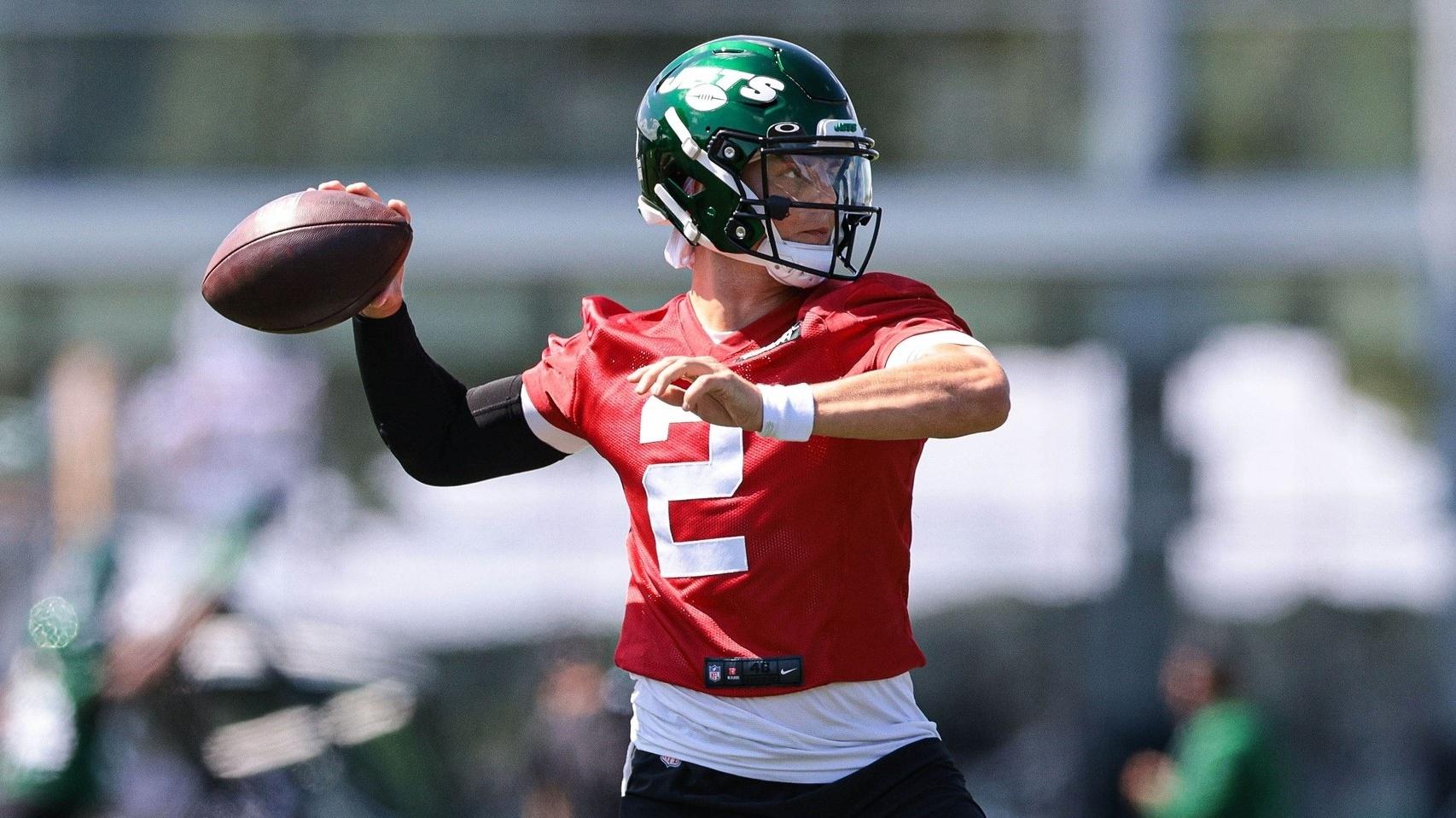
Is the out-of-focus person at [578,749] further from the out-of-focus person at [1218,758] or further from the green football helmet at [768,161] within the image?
the green football helmet at [768,161]

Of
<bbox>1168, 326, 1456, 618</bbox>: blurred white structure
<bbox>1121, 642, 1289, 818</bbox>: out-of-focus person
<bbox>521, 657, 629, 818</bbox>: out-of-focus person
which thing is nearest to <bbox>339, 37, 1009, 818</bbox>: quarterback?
<bbox>521, 657, 629, 818</bbox>: out-of-focus person

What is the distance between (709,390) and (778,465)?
386 mm

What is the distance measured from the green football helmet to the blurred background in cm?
755

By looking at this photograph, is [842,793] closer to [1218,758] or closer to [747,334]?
[747,334]

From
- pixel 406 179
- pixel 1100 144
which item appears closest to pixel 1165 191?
pixel 1100 144

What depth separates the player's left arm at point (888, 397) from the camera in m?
3.05

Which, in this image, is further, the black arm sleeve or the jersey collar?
the black arm sleeve

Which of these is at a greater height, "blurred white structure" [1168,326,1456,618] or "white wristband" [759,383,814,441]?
"white wristband" [759,383,814,441]

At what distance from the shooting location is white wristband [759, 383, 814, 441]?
122 inches

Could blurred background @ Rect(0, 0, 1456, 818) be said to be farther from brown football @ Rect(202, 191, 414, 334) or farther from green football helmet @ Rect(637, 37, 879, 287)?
green football helmet @ Rect(637, 37, 879, 287)

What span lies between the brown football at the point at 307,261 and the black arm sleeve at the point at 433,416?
105 millimetres

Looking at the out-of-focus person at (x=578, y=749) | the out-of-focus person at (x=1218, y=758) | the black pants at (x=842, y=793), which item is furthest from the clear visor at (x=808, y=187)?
the out-of-focus person at (x=1218, y=758)

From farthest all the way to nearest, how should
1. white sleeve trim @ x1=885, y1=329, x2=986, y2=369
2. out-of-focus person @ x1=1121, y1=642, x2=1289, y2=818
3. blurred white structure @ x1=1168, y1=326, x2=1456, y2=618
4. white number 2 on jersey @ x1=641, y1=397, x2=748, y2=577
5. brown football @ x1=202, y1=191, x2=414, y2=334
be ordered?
blurred white structure @ x1=1168, y1=326, x2=1456, y2=618, out-of-focus person @ x1=1121, y1=642, x2=1289, y2=818, brown football @ x1=202, y1=191, x2=414, y2=334, white number 2 on jersey @ x1=641, y1=397, x2=748, y2=577, white sleeve trim @ x1=885, y1=329, x2=986, y2=369

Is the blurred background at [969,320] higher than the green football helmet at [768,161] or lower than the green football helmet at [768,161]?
lower
